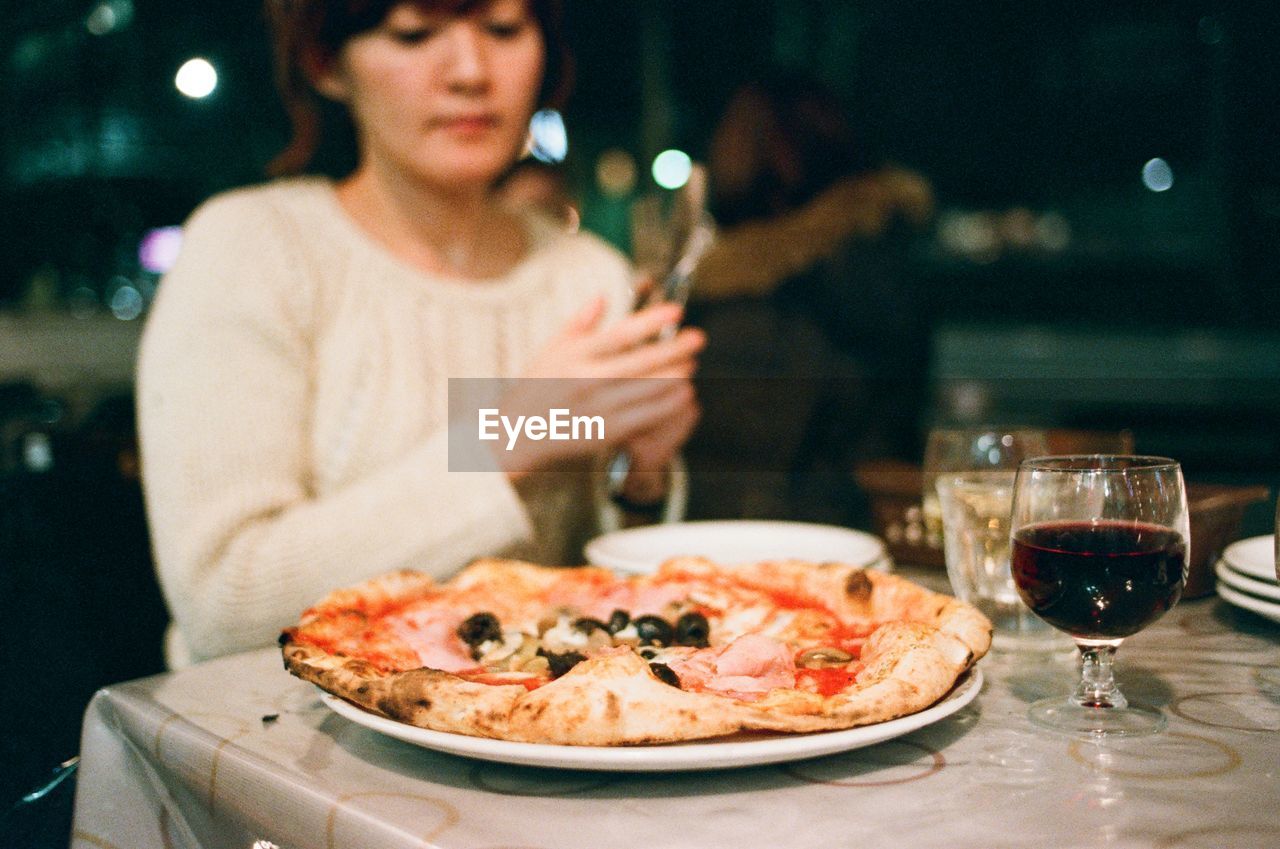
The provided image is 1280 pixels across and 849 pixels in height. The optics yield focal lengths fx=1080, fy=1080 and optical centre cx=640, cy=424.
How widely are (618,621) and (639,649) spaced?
62 millimetres

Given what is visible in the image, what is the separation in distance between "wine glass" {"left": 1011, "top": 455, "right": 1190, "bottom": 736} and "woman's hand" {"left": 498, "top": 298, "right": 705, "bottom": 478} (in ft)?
2.13

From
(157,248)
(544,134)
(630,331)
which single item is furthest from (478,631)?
(157,248)

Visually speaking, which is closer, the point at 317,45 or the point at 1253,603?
the point at 1253,603

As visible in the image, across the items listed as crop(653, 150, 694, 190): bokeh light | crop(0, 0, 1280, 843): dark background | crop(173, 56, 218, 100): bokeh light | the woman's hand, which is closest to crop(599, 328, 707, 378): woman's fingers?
the woman's hand

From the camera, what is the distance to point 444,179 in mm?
1643

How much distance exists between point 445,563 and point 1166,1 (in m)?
5.01

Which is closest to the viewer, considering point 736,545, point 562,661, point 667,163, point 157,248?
point 562,661

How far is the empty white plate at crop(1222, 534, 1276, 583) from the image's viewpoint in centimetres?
95

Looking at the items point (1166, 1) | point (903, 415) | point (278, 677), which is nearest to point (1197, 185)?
point (1166, 1)

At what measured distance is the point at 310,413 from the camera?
157 centimetres

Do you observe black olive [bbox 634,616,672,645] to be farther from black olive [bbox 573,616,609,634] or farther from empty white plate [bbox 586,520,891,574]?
empty white plate [bbox 586,520,891,574]

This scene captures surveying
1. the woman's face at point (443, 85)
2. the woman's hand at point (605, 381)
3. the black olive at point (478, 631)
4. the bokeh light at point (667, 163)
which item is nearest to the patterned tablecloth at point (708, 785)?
the black olive at point (478, 631)

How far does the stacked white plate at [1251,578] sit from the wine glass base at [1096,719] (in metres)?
0.23

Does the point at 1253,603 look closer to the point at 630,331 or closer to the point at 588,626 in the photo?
the point at 588,626
